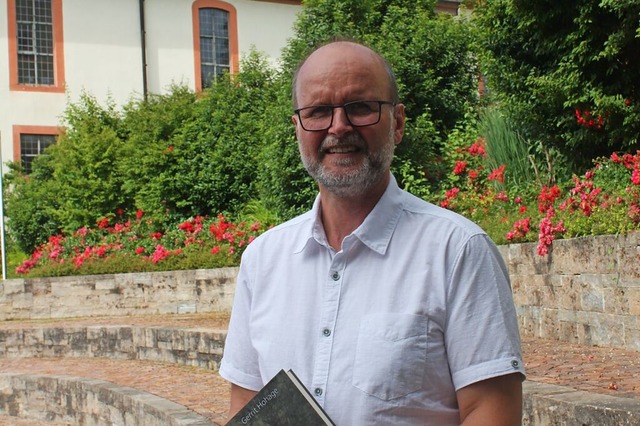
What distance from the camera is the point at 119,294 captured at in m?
15.5

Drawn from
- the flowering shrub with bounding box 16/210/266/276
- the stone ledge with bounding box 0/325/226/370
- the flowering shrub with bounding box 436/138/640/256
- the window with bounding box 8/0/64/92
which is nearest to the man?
the flowering shrub with bounding box 436/138/640/256

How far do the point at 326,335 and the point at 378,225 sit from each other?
278mm

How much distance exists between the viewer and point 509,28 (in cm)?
1153

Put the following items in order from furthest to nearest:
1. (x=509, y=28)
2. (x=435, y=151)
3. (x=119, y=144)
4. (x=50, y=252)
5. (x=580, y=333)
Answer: (x=119, y=144) → (x=50, y=252) → (x=435, y=151) → (x=509, y=28) → (x=580, y=333)

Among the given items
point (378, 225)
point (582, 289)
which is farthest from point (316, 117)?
point (582, 289)

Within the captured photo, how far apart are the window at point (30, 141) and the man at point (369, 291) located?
24.5 metres

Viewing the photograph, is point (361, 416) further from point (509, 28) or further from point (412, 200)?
point (509, 28)

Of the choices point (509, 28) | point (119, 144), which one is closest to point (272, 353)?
point (509, 28)

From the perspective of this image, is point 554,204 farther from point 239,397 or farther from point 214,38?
point 214,38

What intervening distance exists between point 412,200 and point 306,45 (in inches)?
526

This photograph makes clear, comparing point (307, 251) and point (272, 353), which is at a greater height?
point (307, 251)

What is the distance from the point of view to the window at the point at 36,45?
2664cm

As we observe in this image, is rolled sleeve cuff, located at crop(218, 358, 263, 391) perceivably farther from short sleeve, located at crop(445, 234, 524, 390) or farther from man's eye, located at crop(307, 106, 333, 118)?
man's eye, located at crop(307, 106, 333, 118)

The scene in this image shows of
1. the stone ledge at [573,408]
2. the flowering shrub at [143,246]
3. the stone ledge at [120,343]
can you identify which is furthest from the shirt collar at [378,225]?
the flowering shrub at [143,246]
